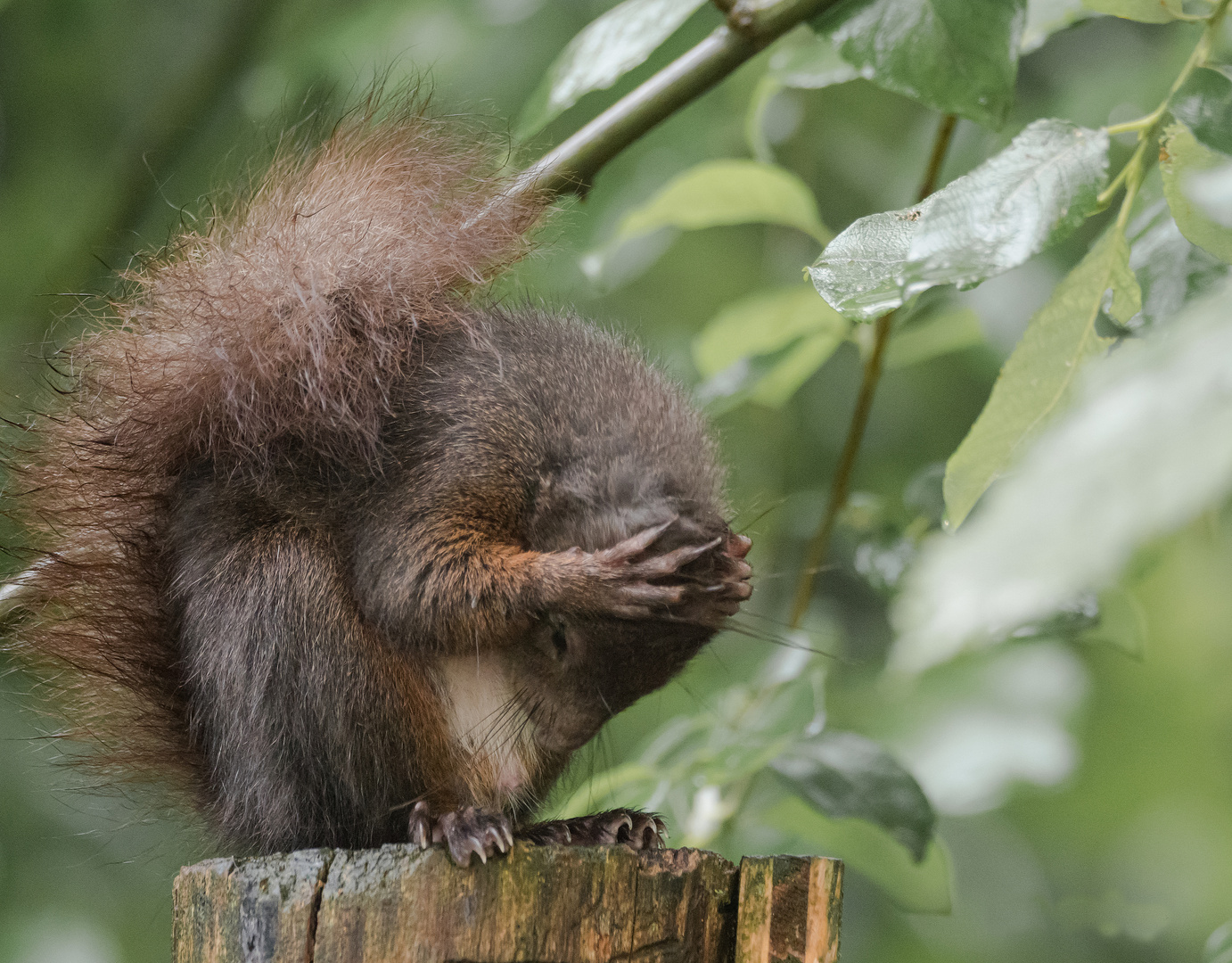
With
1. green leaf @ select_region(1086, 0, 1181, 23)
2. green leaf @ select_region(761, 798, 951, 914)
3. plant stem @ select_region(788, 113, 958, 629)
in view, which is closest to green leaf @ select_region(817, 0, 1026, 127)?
green leaf @ select_region(1086, 0, 1181, 23)

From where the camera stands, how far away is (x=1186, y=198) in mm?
798

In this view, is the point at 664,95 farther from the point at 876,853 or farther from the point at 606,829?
the point at 876,853

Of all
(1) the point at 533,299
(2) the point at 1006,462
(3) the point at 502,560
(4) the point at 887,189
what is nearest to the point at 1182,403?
(2) the point at 1006,462

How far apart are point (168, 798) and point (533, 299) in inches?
31.3

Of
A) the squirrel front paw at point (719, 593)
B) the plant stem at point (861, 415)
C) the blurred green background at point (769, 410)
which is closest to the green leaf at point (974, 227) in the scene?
the squirrel front paw at point (719, 593)

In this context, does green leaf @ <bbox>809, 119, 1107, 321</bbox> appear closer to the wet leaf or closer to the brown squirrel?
the brown squirrel

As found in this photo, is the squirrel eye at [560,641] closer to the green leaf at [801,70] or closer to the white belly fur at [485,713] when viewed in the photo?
the white belly fur at [485,713]

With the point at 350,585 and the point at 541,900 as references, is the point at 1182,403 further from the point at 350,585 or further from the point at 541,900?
the point at 350,585

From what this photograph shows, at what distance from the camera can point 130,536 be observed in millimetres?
1353

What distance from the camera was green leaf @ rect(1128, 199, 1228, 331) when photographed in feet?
3.40

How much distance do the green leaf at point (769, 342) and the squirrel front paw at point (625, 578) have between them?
0.46 m

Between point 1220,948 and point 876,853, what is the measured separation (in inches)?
21.8

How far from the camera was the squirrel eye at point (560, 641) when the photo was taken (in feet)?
4.38

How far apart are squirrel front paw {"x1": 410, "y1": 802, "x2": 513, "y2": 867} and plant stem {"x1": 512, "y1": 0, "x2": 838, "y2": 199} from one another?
0.74m
